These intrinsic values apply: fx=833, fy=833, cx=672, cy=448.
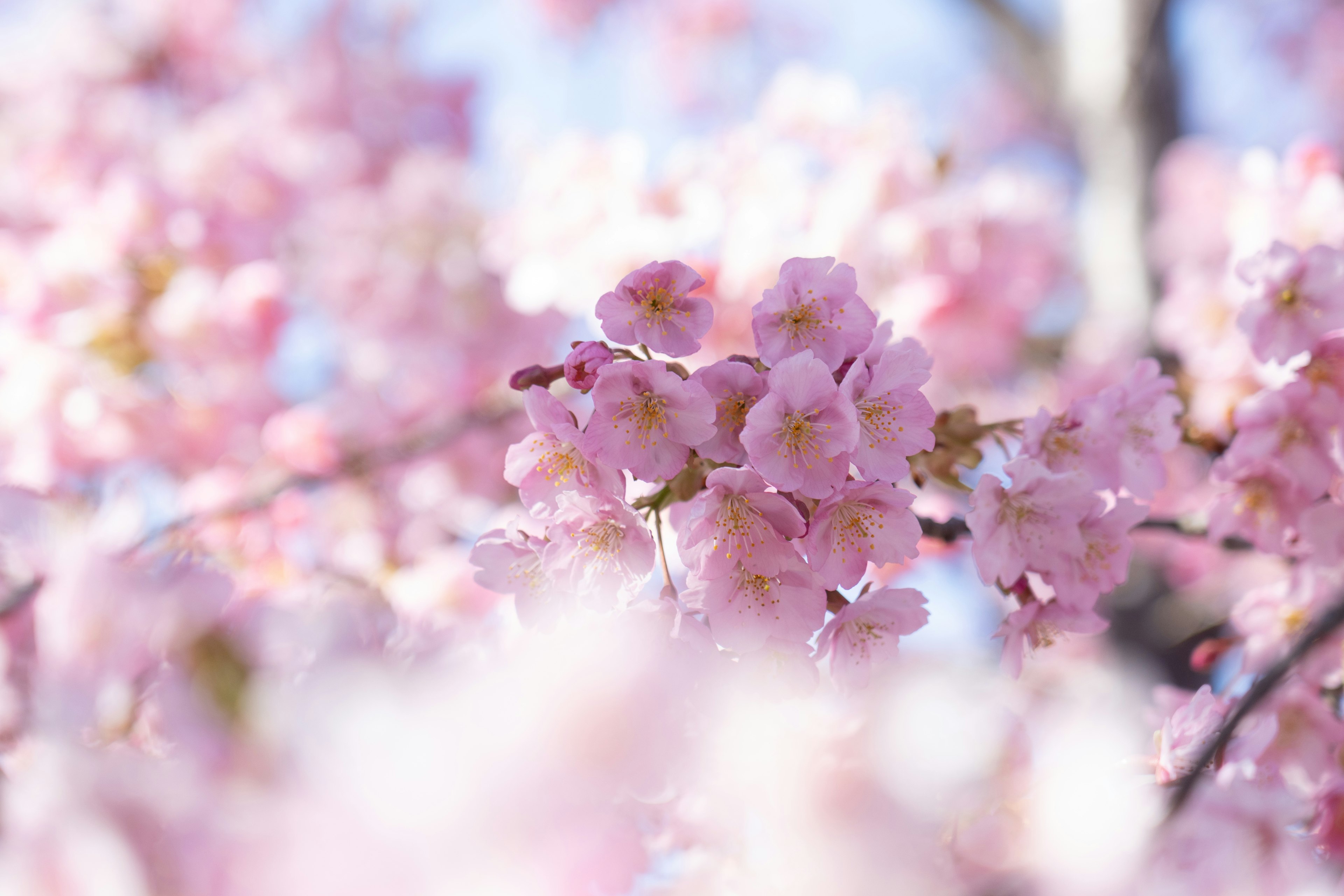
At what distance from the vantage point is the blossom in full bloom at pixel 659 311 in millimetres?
757

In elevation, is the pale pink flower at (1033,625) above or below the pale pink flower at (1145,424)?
below

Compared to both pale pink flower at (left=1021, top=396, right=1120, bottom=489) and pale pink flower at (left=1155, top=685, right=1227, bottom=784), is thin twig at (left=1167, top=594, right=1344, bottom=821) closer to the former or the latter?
pale pink flower at (left=1155, top=685, right=1227, bottom=784)

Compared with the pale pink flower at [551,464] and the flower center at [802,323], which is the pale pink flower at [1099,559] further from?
the pale pink flower at [551,464]

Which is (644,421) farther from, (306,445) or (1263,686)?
(306,445)

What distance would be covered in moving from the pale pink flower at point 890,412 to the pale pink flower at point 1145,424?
0.29 m

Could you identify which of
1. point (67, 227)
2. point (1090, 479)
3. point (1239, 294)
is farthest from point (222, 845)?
point (67, 227)

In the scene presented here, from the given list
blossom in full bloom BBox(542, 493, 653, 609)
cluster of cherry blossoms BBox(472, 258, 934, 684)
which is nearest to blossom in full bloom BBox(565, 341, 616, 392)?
cluster of cherry blossoms BBox(472, 258, 934, 684)

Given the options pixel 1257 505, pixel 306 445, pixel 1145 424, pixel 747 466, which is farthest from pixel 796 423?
pixel 306 445

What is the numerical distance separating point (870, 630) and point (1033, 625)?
175 mm

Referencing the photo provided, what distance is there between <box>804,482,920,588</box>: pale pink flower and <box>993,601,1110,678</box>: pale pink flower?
156mm

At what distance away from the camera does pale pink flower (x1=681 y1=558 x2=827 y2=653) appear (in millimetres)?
719

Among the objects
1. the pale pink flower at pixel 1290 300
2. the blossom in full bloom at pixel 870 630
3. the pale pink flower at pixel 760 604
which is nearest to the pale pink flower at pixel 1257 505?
the pale pink flower at pixel 1290 300

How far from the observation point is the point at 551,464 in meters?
0.74

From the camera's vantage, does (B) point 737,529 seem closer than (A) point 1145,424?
Yes
